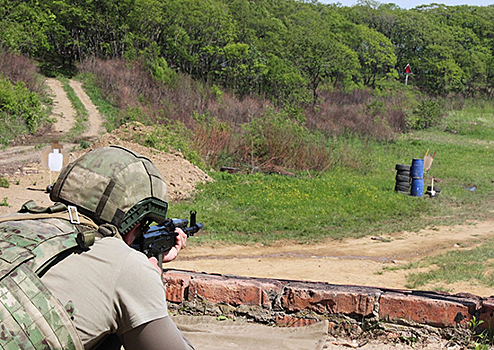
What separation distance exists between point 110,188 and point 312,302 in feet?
7.37

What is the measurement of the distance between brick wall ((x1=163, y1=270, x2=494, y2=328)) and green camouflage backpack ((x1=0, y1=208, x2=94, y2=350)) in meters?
2.46

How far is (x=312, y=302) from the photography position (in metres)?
4.11

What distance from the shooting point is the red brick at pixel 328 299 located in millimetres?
3986

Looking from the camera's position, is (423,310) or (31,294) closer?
(31,294)

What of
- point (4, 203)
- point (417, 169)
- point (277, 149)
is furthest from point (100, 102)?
point (417, 169)

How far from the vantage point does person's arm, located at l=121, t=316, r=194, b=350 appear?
6.35ft

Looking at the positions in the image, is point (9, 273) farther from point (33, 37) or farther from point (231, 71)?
point (231, 71)

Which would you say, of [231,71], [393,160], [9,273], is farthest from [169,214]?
[231,71]

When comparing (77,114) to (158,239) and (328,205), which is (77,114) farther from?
(158,239)

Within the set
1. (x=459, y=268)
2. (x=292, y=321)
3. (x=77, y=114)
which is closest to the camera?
(x=292, y=321)

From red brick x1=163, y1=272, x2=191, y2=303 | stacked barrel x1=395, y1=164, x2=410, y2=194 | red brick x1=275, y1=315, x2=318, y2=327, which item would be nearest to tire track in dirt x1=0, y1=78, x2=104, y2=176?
red brick x1=163, y1=272, x2=191, y2=303

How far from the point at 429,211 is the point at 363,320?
29.9ft

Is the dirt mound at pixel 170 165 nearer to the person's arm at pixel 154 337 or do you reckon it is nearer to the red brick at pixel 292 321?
the red brick at pixel 292 321

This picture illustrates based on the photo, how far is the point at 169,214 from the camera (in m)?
10.3
